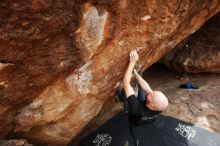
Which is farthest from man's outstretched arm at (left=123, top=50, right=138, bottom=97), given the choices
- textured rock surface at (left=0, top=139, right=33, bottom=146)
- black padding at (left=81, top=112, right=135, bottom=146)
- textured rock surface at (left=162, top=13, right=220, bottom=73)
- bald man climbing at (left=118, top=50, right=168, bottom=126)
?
textured rock surface at (left=162, top=13, right=220, bottom=73)

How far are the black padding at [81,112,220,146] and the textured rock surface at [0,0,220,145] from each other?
2.08 ft

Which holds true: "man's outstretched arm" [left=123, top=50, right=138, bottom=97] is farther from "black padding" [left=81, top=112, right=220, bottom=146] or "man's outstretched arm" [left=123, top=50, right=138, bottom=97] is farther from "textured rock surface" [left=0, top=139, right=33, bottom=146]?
"textured rock surface" [left=0, top=139, right=33, bottom=146]

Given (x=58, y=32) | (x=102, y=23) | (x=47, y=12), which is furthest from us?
(x=102, y=23)

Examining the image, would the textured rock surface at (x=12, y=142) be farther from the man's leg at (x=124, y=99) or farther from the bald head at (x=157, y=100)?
the bald head at (x=157, y=100)

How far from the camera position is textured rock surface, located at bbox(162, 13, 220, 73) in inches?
261

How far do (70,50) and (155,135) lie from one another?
2.49 metres

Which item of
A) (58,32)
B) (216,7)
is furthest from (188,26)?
(58,32)

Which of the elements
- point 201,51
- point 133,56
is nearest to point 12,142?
point 133,56

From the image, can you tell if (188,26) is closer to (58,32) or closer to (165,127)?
(165,127)

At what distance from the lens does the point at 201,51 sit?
666cm

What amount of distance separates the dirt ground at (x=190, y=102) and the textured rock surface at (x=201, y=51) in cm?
30

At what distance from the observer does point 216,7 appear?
Result: 5.10 meters

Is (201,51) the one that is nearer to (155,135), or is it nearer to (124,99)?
(155,135)

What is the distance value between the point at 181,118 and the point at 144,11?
8.67 feet
